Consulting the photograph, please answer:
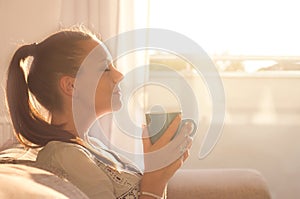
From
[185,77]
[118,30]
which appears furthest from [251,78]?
[118,30]

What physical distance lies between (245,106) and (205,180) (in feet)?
3.50

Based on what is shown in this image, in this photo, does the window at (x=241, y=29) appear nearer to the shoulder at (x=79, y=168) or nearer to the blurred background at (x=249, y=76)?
the blurred background at (x=249, y=76)

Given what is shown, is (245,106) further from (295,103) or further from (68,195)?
(68,195)

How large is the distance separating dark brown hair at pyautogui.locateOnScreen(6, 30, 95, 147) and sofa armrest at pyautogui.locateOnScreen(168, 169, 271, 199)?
0.49 m

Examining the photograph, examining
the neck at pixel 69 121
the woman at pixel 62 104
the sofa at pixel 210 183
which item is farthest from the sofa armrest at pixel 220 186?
the neck at pixel 69 121

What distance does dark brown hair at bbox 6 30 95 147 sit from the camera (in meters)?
1.16

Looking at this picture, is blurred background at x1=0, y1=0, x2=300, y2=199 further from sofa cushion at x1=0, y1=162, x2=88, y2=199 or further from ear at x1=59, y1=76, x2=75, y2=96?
sofa cushion at x1=0, y1=162, x2=88, y2=199

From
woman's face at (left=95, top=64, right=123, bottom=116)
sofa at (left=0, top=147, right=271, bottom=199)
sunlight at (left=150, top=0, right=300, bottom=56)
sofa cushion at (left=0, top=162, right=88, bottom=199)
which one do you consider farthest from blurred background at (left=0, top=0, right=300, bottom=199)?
sofa cushion at (left=0, top=162, right=88, bottom=199)

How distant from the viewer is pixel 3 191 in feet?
2.38

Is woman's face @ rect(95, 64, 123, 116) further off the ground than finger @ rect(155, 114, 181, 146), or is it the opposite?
woman's face @ rect(95, 64, 123, 116)

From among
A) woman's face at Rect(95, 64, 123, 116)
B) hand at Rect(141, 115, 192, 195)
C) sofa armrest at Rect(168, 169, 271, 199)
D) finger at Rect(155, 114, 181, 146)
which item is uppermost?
woman's face at Rect(95, 64, 123, 116)

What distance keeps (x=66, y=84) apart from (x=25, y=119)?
4.9 inches

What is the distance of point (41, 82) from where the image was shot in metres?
1.20

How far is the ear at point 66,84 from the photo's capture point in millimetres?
1200
